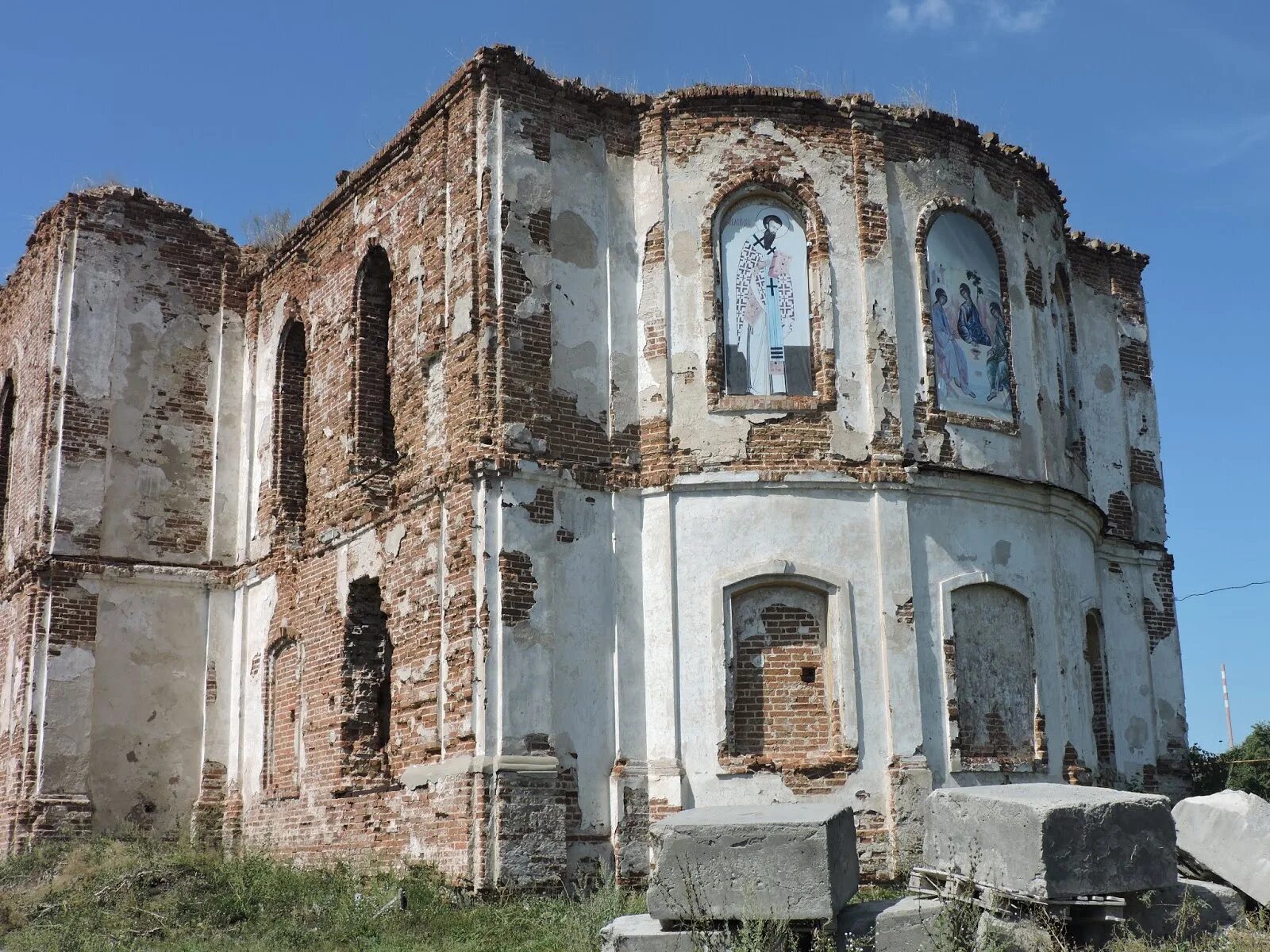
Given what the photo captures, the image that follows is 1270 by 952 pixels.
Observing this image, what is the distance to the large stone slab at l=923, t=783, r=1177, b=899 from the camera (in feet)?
26.6

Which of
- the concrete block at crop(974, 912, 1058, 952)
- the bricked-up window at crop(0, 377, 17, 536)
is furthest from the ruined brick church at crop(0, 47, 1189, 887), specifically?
the concrete block at crop(974, 912, 1058, 952)

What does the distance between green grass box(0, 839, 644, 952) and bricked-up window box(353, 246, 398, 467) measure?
4365 mm

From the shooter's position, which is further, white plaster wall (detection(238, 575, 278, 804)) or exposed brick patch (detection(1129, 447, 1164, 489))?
exposed brick patch (detection(1129, 447, 1164, 489))

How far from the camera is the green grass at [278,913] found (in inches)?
404

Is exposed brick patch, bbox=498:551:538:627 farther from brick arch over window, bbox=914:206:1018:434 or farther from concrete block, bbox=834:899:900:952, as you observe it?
concrete block, bbox=834:899:900:952

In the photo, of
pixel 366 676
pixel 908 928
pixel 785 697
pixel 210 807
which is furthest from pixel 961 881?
pixel 210 807

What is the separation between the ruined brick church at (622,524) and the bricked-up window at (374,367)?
0.04 meters

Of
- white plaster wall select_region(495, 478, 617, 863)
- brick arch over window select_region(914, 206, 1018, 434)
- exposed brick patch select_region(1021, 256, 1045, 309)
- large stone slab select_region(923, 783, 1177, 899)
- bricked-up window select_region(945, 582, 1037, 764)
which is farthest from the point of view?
exposed brick patch select_region(1021, 256, 1045, 309)

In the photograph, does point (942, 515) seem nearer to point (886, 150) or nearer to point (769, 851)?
point (886, 150)

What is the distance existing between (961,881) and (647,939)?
1.91m

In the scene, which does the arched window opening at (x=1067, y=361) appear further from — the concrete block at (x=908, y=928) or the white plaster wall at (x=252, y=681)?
the white plaster wall at (x=252, y=681)

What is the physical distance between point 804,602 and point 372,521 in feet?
14.5

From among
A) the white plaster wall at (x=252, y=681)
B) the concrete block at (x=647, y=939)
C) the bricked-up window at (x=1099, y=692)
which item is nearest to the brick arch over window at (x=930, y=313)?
the bricked-up window at (x=1099, y=692)

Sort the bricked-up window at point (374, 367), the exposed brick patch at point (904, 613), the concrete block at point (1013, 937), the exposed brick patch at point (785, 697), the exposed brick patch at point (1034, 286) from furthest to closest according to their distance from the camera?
the bricked-up window at point (374, 367) < the exposed brick patch at point (1034, 286) < the exposed brick patch at point (904, 613) < the exposed brick patch at point (785, 697) < the concrete block at point (1013, 937)
